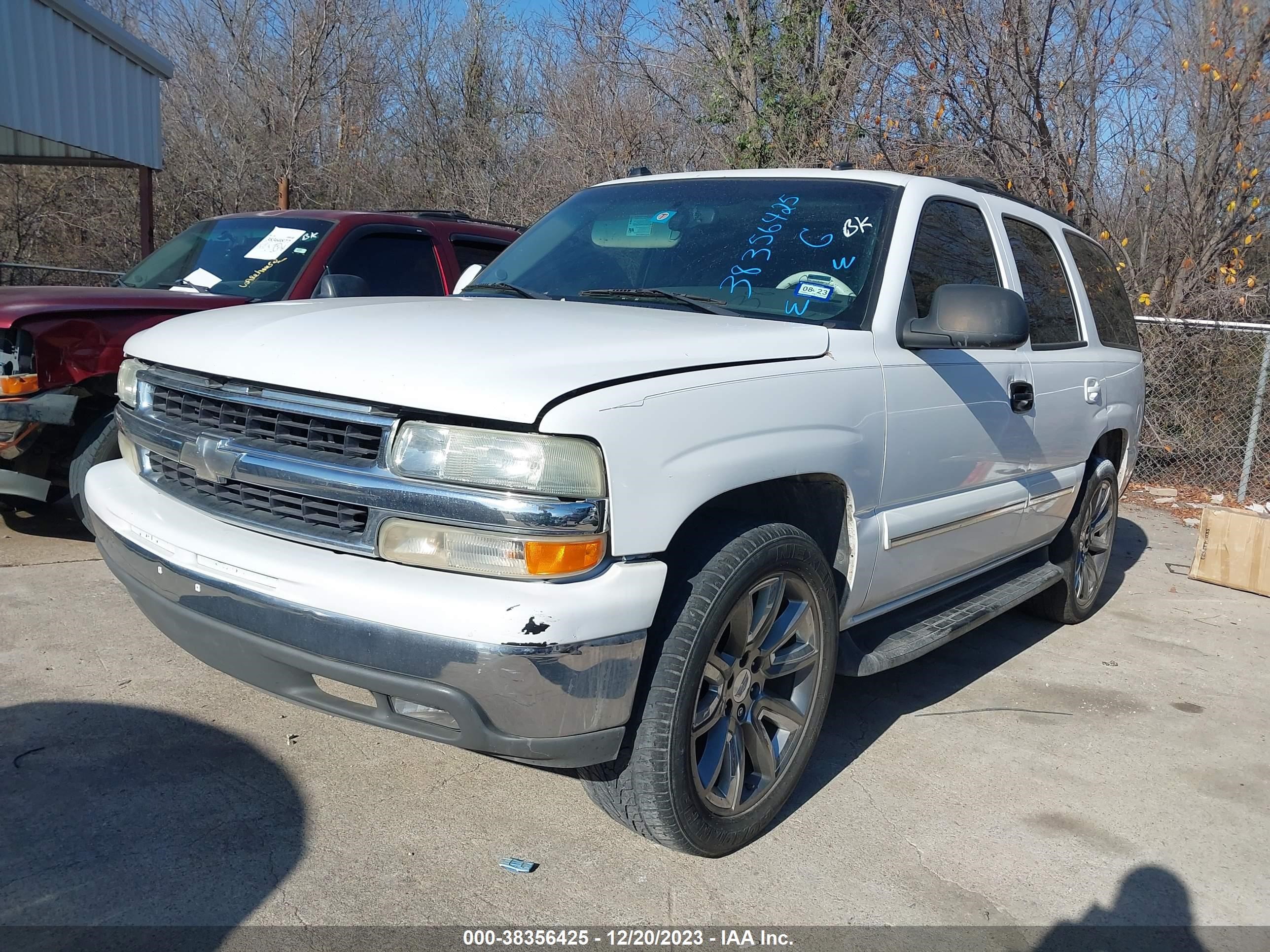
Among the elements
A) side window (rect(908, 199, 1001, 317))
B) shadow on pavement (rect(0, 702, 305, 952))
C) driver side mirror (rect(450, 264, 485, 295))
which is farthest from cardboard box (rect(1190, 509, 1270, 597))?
shadow on pavement (rect(0, 702, 305, 952))

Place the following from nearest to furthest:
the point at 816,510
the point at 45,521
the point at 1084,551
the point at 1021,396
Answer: the point at 816,510
the point at 1021,396
the point at 1084,551
the point at 45,521

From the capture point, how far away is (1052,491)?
181 inches

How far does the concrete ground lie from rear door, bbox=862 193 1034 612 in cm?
66

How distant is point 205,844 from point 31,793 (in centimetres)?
59

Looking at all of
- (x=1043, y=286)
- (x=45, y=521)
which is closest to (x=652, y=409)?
(x=1043, y=286)

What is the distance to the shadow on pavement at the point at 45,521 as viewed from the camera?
5602mm

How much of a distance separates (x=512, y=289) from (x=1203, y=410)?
8121 millimetres

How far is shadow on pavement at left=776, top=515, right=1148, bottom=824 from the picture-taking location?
3.59 meters

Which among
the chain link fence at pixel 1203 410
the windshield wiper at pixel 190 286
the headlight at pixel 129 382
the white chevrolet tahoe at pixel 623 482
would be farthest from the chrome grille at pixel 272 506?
the chain link fence at pixel 1203 410

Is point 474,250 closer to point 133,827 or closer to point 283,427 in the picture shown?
point 283,427

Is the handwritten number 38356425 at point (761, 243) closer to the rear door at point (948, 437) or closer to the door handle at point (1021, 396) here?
the rear door at point (948, 437)

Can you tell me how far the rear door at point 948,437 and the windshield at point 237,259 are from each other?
3455mm

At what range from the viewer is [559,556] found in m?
2.29

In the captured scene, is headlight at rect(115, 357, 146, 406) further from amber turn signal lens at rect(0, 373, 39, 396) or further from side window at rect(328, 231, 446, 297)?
side window at rect(328, 231, 446, 297)
